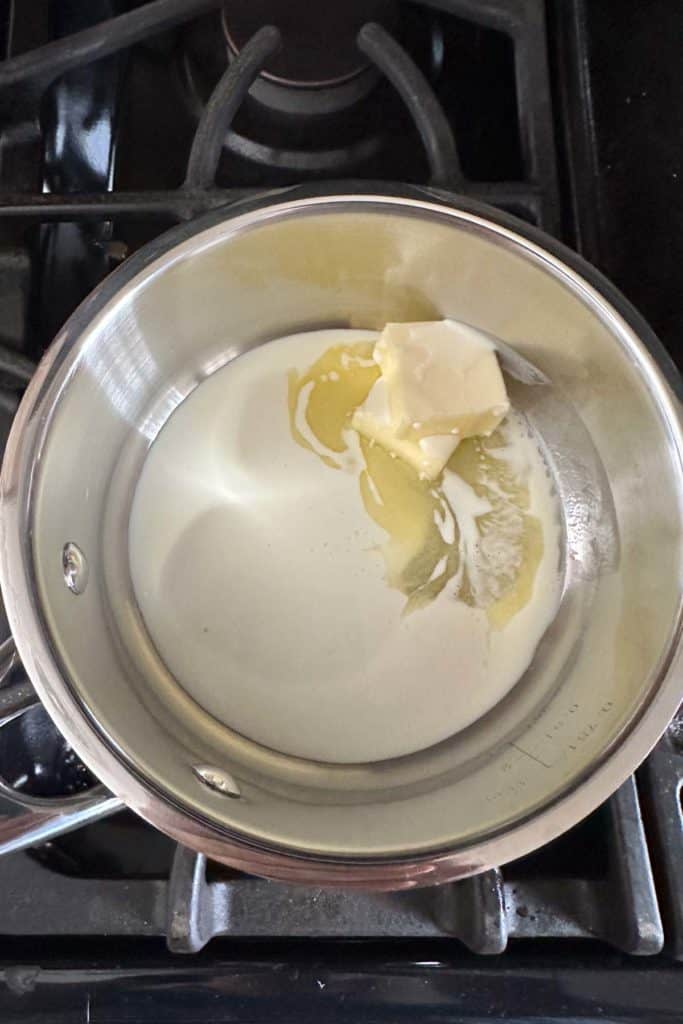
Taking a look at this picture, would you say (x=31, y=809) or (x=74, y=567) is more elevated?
(x=74, y=567)

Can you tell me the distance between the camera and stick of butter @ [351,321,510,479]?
58cm

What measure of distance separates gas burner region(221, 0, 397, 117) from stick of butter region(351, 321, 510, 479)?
191mm

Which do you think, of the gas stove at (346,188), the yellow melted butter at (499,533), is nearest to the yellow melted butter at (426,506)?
the yellow melted butter at (499,533)

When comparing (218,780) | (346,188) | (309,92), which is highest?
(309,92)

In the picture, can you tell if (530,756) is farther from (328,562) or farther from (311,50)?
(311,50)

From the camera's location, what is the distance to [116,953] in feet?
1.63

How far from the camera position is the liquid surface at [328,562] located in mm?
581

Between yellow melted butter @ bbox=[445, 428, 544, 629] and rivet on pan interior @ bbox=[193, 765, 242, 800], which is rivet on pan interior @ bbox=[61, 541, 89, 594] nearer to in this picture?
rivet on pan interior @ bbox=[193, 765, 242, 800]

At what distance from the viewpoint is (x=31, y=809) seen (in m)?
0.48

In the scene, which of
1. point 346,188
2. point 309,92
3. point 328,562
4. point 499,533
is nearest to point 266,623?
point 328,562

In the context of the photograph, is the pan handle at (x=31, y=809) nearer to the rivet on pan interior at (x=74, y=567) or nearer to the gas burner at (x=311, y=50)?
the rivet on pan interior at (x=74, y=567)

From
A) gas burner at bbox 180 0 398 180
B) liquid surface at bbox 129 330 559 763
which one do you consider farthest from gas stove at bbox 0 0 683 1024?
liquid surface at bbox 129 330 559 763

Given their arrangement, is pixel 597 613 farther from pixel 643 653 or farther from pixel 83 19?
pixel 83 19

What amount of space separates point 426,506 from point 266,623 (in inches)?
5.5
